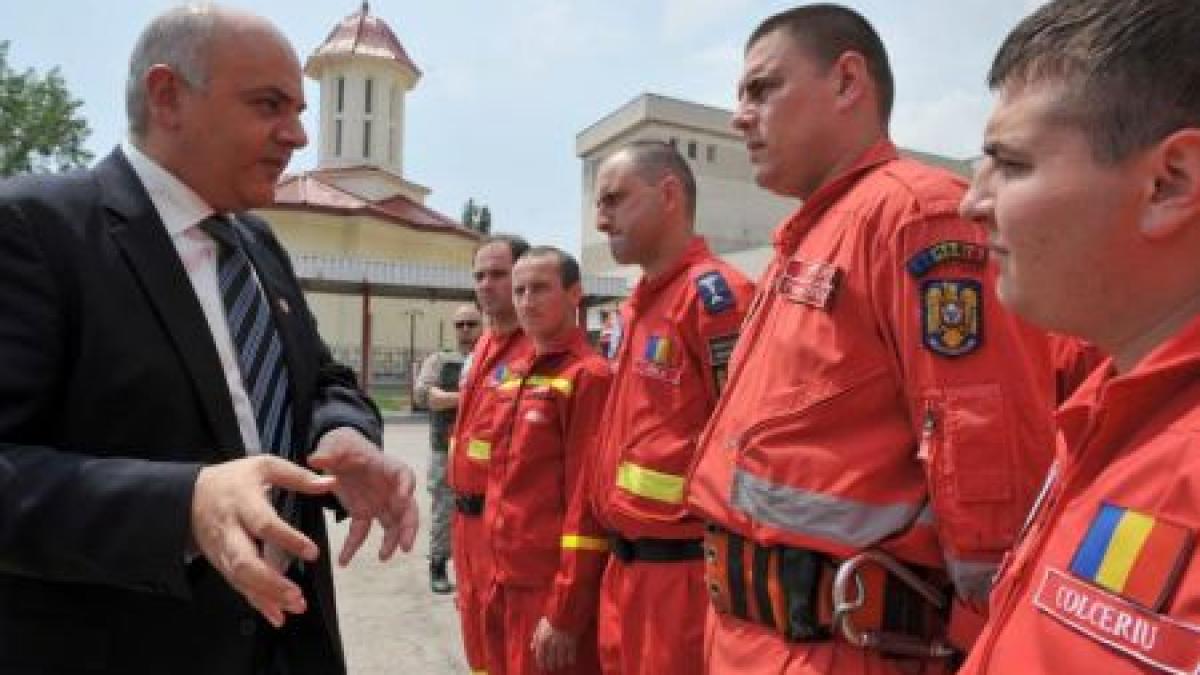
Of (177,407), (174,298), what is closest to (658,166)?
(174,298)

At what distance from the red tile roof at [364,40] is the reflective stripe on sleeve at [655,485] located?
46.5 meters

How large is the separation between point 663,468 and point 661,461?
24 millimetres

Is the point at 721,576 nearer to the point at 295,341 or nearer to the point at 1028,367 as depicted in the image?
the point at 1028,367

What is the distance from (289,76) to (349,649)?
4.26 m

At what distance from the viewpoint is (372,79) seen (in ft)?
153

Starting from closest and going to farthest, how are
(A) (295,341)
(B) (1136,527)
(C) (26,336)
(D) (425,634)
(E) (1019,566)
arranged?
1. (B) (1136,527)
2. (E) (1019,566)
3. (C) (26,336)
4. (A) (295,341)
5. (D) (425,634)

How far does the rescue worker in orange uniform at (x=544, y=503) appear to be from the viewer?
3.64 m

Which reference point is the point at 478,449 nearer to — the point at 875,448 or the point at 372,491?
the point at 372,491

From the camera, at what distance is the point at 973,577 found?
1818 mm

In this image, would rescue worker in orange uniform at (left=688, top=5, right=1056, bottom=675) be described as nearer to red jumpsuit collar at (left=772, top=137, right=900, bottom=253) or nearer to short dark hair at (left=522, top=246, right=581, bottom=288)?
red jumpsuit collar at (left=772, top=137, right=900, bottom=253)

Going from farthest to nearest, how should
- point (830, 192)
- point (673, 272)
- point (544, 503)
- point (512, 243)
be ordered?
point (512, 243) < point (544, 503) < point (673, 272) < point (830, 192)

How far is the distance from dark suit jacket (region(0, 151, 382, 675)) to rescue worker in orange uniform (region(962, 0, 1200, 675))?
1.25m

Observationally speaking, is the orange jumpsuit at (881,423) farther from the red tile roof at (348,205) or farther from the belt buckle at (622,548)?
the red tile roof at (348,205)

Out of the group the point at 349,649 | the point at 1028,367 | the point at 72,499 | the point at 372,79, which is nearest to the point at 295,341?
the point at 72,499
